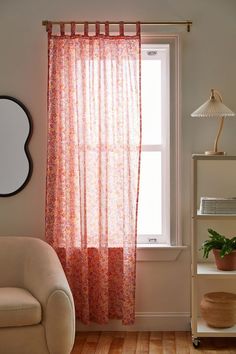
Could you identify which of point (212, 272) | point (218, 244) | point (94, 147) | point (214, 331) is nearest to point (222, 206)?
point (218, 244)

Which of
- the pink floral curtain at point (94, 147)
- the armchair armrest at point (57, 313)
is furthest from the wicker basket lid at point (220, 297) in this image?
the armchair armrest at point (57, 313)

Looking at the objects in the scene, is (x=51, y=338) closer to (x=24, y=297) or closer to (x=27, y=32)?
(x=24, y=297)

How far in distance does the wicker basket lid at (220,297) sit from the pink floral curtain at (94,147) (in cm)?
58

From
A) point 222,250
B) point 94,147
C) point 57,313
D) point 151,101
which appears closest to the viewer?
point 57,313

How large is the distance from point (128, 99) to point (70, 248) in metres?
1.16

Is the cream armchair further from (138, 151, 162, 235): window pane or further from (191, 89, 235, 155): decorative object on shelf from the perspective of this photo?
(191, 89, 235, 155): decorative object on shelf

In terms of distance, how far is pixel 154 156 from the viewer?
187 inches

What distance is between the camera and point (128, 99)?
448 cm

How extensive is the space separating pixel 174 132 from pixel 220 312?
4.40 ft

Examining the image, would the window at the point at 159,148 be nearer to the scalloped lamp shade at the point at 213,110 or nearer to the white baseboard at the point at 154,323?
the scalloped lamp shade at the point at 213,110

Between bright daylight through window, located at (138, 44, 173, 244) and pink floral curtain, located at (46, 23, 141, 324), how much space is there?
0.25 metres

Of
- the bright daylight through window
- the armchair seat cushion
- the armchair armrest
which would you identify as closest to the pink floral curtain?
the bright daylight through window

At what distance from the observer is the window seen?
462 centimetres

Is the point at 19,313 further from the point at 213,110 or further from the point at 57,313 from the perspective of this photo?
the point at 213,110
